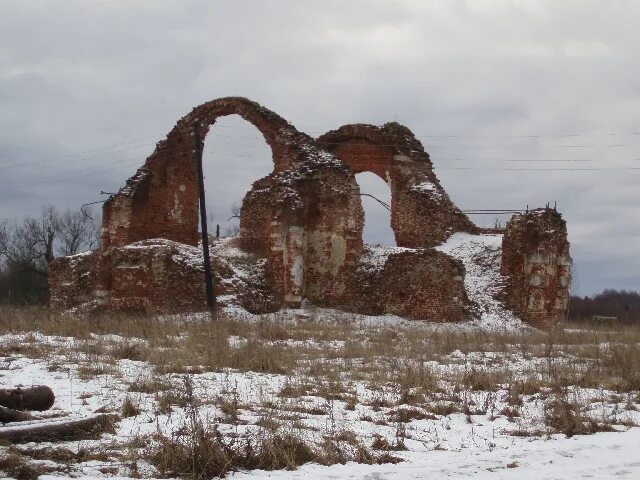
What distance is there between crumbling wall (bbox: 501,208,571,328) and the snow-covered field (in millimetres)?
8562

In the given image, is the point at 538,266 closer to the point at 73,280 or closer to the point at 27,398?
the point at 73,280

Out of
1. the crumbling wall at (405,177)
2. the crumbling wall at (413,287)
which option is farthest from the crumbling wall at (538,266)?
the crumbling wall at (405,177)

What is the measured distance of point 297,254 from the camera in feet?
64.3

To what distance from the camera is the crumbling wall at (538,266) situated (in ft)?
66.2

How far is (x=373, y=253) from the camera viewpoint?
68.7 feet

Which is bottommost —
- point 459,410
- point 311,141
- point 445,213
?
point 459,410

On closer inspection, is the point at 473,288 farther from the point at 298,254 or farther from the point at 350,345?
the point at 350,345

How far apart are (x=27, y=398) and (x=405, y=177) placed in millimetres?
19781

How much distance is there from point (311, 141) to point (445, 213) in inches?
209

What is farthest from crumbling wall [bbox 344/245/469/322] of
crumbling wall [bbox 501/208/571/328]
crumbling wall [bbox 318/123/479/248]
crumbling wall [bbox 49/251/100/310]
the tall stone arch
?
crumbling wall [bbox 49/251/100/310]

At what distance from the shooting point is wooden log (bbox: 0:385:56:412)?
5719mm

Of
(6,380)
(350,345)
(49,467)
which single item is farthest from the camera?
(350,345)

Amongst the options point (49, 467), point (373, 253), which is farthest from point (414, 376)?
point (373, 253)

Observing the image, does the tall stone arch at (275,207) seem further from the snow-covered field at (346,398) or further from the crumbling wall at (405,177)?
the snow-covered field at (346,398)
